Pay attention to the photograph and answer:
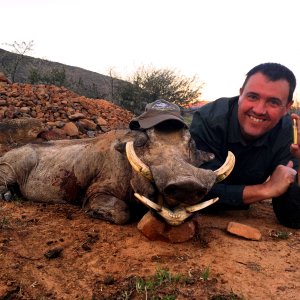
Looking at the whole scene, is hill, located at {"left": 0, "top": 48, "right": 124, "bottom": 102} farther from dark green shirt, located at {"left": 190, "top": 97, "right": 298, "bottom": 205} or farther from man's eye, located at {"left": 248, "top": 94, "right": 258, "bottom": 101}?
man's eye, located at {"left": 248, "top": 94, "right": 258, "bottom": 101}

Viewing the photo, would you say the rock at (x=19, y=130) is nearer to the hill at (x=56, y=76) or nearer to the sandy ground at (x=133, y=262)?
the sandy ground at (x=133, y=262)

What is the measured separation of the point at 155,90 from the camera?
17141mm

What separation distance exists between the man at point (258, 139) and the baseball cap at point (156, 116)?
0.50m

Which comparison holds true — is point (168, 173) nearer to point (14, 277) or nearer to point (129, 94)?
point (14, 277)

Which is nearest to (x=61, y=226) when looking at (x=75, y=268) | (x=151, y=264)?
(x=75, y=268)

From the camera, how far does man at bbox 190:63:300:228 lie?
3809 millimetres

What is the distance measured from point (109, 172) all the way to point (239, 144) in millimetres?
1338

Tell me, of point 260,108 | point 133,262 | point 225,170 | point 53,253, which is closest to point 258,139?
point 260,108

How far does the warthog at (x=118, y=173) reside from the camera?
304cm

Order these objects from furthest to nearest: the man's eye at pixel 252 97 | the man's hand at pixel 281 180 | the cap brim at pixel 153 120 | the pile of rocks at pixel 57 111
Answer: the pile of rocks at pixel 57 111 → the man's eye at pixel 252 97 → the man's hand at pixel 281 180 → the cap brim at pixel 153 120

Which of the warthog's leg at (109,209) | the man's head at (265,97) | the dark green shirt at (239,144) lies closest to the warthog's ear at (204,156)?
the dark green shirt at (239,144)

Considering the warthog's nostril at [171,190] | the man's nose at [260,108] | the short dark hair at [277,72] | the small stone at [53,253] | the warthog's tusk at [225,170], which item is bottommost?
the small stone at [53,253]

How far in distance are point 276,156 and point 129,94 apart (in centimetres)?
1346

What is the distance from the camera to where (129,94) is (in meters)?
17.3
